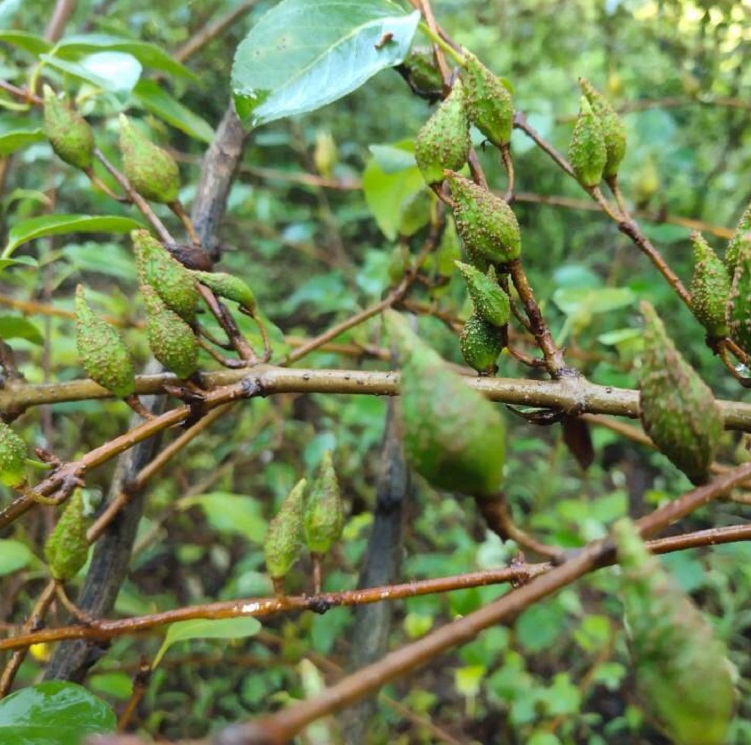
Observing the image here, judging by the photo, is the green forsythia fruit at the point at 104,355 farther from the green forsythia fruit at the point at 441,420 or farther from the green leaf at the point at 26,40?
the green leaf at the point at 26,40

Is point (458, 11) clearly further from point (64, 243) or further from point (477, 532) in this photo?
point (477, 532)

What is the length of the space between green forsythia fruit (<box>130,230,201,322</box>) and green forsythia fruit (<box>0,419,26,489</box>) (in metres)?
0.11

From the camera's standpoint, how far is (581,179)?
18.8 inches

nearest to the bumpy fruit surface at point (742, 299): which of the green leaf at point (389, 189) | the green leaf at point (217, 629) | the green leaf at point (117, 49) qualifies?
the green leaf at point (217, 629)

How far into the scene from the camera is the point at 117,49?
2.24 feet

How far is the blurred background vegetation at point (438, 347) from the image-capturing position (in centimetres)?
102

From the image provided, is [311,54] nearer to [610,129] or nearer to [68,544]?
[610,129]

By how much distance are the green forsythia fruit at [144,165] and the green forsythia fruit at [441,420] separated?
37 centimetres

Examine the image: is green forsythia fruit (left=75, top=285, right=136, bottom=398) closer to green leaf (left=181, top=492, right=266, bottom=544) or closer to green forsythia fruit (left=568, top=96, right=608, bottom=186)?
green forsythia fruit (left=568, top=96, right=608, bottom=186)

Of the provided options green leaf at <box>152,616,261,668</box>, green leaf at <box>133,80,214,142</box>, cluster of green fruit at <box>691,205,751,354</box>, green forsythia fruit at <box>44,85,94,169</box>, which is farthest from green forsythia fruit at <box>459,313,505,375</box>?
green leaf at <box>133,80,214,142</box>

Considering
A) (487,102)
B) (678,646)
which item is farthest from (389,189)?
(678,646)

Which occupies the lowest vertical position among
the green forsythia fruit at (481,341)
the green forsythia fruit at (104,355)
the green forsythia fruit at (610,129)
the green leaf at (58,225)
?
the green leaf at (58,225)

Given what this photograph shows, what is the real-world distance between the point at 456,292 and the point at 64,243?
87 centimetres

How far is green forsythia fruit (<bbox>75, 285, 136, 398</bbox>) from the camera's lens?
0.42 meters
